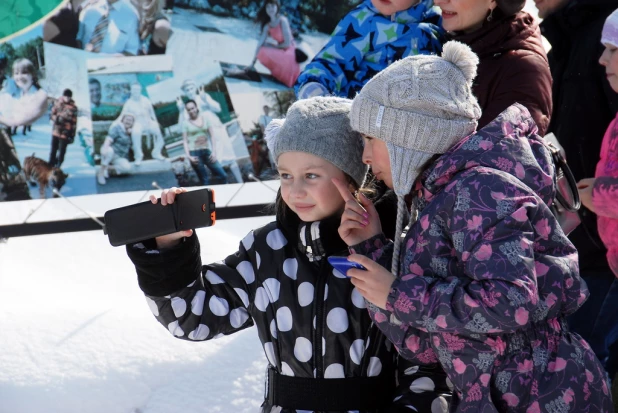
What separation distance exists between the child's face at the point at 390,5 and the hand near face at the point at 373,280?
813mm

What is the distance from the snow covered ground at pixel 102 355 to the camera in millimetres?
2623

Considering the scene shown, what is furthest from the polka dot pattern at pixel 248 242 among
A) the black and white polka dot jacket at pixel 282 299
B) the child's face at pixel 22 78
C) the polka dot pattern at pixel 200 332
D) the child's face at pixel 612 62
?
the child's face at pixel 22 78

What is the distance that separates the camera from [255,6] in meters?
3.29

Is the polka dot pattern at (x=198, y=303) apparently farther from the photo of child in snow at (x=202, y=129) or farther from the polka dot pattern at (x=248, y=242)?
the photo of child in snow at (x=202, y=129)

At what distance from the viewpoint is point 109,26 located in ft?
10.6

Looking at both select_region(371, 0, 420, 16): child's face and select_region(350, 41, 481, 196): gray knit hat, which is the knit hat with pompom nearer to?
select_region(350, 41, 481, 196): gray knit hat

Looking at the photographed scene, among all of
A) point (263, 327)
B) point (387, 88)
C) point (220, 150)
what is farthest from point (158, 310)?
point (220, 150)

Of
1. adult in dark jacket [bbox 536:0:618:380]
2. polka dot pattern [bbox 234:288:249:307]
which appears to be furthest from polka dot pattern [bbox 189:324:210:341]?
adult in dark jacket [bbox 536:0:618:380]

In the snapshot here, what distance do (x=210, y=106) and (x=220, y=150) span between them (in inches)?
7.8

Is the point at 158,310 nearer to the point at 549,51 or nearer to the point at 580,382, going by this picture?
the point at 580,382

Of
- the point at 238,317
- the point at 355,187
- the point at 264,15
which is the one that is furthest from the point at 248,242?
the point at 264,15

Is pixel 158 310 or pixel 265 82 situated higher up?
pixel 158 310

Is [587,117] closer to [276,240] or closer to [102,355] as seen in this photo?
[276,240]

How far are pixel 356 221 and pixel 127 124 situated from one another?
199 cm
